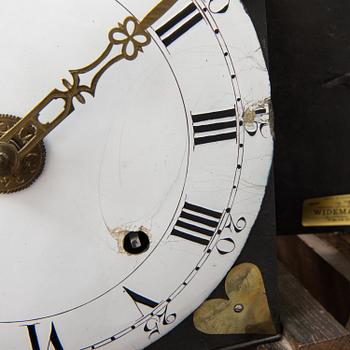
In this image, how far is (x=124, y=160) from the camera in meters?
0.68

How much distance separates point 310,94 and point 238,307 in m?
0.33

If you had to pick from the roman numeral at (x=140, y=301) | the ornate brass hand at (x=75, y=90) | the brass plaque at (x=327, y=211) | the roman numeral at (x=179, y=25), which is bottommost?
the roman numeral at (x=140, y=301)

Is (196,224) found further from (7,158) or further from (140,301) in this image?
(7,158)

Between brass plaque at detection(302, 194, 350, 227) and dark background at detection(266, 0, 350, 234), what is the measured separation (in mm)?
→ 11

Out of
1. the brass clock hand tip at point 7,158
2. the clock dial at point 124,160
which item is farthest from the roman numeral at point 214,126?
the brass clock hand tip at point 7,158

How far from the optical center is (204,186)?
2.34 ft

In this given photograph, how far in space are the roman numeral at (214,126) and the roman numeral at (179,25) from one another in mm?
96

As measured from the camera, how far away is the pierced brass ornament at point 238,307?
2.51ft

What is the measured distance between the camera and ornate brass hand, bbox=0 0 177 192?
0.61m

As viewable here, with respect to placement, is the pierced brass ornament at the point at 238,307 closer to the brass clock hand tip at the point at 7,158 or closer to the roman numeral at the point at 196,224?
the roman numeral at the point at 196,224

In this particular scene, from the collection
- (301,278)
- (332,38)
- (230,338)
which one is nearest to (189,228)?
(230,338)

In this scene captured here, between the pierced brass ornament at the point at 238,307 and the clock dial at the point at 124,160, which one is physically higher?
the clock dial at the point at 124,160

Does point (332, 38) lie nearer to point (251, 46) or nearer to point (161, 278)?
point (251, 46)

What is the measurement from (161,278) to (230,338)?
15 cm
